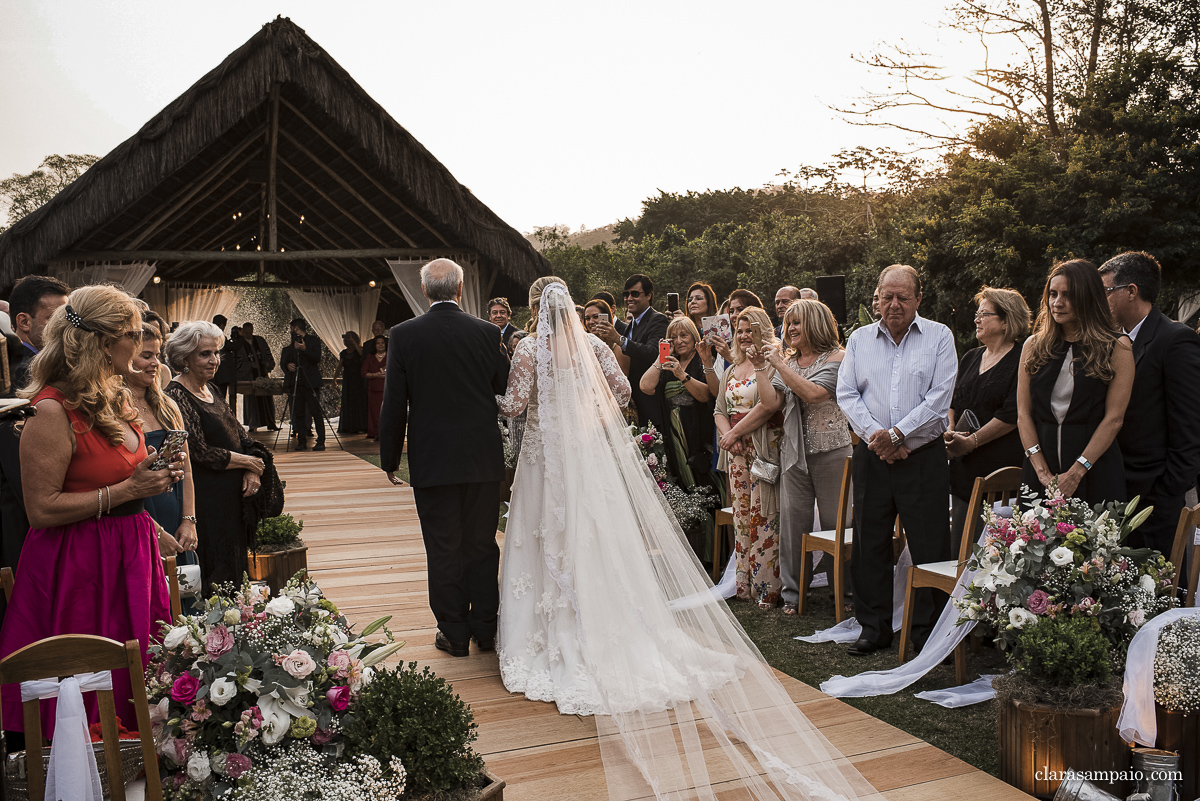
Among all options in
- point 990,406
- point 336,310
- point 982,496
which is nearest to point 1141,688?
point 982,496

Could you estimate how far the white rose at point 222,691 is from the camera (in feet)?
7.09

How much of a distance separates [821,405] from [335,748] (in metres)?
3.48

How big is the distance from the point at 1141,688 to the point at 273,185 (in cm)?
1366

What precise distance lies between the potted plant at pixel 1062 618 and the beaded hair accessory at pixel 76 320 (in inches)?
126

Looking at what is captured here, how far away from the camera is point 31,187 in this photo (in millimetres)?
40688

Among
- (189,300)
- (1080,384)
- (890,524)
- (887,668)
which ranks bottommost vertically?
(887,668)

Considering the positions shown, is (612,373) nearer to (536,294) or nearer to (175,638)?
(536,294)

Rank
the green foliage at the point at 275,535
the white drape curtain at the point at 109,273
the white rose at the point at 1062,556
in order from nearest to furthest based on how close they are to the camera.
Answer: the white rose at the point at 1062,556
the green foliage at the point at 275,535
the white drape curtain at the point at 109,273

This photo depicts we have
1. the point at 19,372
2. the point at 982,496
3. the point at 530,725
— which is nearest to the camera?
the point at 530,725

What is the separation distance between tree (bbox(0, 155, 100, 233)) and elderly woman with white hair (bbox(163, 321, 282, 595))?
43.5 m

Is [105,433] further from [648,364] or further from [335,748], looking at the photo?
[648,364]

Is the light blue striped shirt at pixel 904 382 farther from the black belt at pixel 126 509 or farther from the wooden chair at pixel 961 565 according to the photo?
the black belt at pixel 126 509

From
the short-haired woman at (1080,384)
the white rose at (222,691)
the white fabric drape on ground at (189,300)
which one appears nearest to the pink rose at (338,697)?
the white rose at (222,691)

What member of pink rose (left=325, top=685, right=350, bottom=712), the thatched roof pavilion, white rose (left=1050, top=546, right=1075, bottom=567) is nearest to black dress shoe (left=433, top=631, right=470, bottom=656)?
pink rose (left=325, top=685, right=350, bottom=712)
